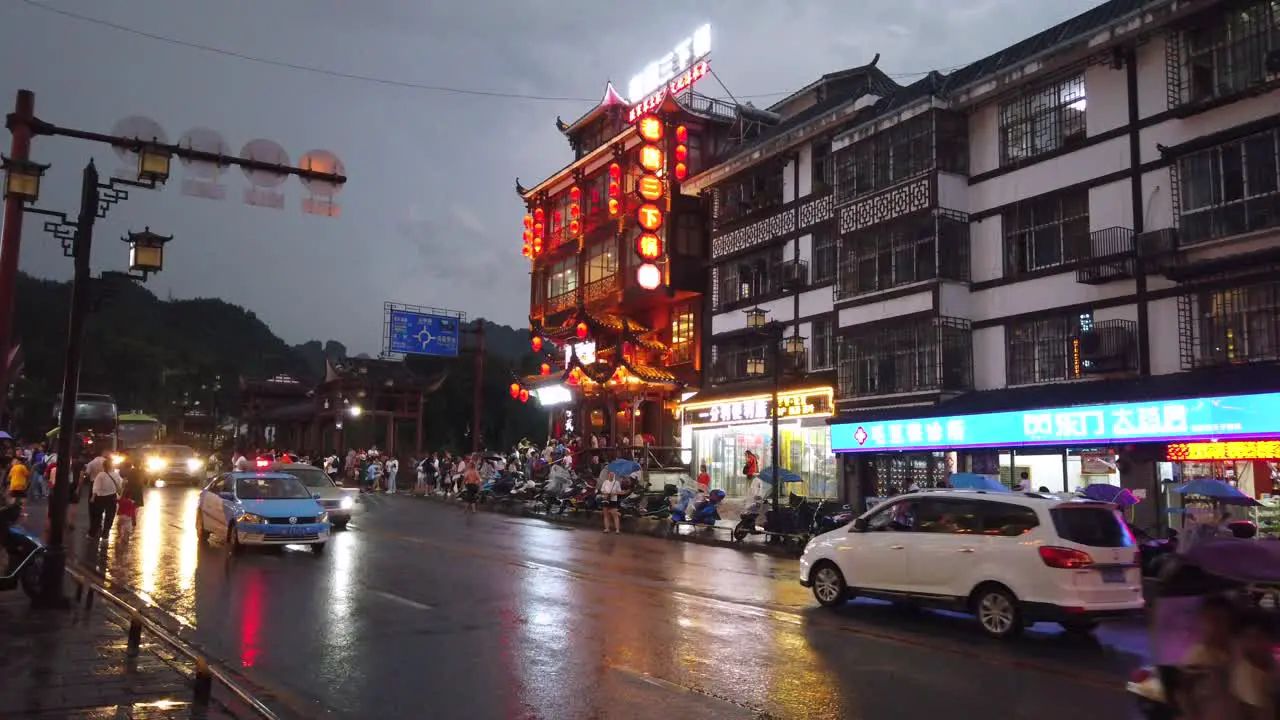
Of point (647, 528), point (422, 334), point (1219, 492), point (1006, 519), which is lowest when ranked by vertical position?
point (647, 528)

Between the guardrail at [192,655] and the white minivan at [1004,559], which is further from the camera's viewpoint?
the white minivan at [1004,559]

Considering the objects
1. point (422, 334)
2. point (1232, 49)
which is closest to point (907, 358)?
point (1232, 49)

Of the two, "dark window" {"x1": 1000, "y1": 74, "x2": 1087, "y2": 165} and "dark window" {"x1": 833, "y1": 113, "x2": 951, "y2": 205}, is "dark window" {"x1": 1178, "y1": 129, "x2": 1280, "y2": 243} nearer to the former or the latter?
"dark window" {"x1": 1000, "y1": 74, "x2": 1087, "y2": 165}

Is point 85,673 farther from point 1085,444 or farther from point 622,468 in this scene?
point 1085,444

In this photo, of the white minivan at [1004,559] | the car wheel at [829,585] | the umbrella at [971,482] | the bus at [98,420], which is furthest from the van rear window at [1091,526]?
the bus at [98,420]

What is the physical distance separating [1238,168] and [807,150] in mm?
15191

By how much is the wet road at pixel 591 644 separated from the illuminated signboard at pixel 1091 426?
9395 mm

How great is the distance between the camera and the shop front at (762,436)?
104 feet

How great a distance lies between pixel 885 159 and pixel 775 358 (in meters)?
8.40

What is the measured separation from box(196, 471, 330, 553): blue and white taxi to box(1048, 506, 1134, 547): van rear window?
1285 cm

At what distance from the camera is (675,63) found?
41.3m

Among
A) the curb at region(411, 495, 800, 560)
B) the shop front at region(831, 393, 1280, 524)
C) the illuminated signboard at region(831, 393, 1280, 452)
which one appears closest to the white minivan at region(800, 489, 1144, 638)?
the curb at region(411, 495, 800, 560)

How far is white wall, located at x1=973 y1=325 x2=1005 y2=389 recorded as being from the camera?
26000 millimetres

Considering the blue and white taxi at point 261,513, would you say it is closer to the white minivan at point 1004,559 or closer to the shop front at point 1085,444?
the white minivan at point 1004,559
